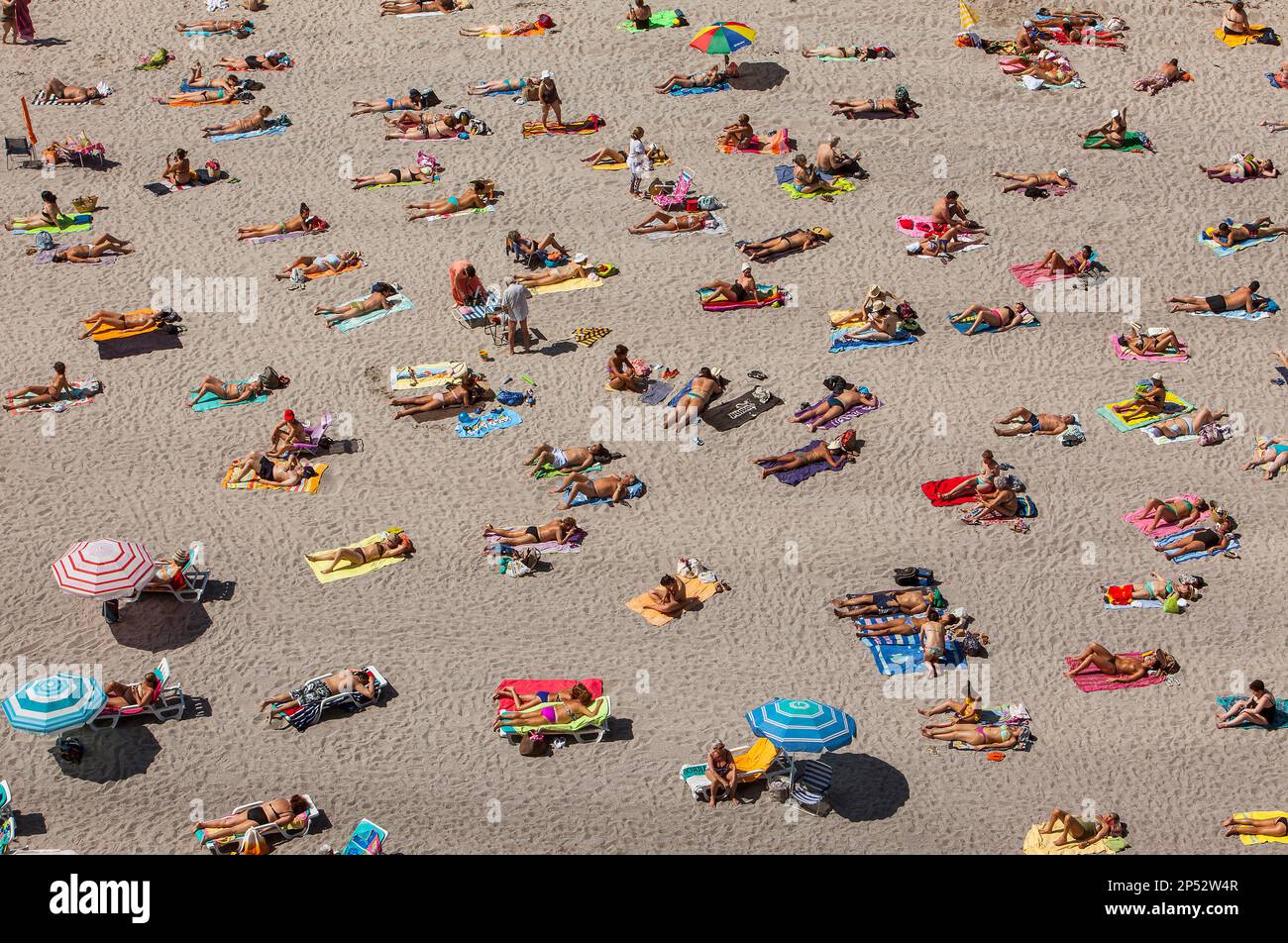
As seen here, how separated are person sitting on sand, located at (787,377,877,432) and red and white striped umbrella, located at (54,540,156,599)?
1151 centimetres

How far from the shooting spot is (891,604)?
83.8 ft

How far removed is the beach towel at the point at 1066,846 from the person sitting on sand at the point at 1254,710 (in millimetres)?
2901

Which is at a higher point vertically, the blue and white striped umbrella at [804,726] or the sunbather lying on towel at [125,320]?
the sunbather lying on towel at [125,320]

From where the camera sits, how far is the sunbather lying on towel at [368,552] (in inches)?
1027

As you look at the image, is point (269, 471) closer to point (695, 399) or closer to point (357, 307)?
point (357, 307)

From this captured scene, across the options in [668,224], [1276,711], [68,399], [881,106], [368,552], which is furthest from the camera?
[881,106]

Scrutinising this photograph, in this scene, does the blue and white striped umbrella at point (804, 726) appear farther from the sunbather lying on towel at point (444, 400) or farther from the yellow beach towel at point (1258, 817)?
the sunbather lying on towel at point (444, 400)

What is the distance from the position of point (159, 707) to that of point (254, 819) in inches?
107

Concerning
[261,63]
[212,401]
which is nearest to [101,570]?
[212,401]

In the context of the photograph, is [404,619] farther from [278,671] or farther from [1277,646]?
[1277,646]

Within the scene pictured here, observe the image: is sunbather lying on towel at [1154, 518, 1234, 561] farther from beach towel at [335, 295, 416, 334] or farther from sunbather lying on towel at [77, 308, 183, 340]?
sunbather lying on towel at [77, 308, 183, 340]

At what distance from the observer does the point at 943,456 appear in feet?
93.2

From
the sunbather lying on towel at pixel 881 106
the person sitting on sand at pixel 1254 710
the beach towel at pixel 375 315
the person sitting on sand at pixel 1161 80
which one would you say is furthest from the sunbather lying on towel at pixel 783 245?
the person sitting on sand at pixel 1254 710

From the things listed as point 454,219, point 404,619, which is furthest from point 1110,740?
point 454,219
